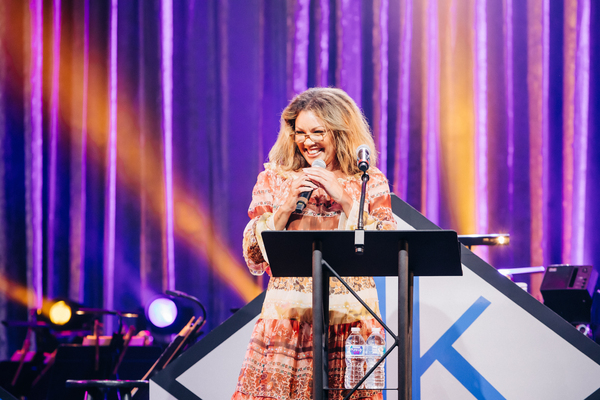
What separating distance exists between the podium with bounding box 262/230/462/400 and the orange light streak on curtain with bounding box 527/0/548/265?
371 cm

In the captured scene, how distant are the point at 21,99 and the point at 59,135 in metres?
0.48

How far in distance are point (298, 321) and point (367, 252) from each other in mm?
299

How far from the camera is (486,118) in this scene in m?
4.82

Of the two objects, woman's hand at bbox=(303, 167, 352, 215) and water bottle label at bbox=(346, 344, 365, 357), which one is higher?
woman's hand at bbox=(303, 167, 352, 215)

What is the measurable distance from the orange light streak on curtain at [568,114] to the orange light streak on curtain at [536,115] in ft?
0.56

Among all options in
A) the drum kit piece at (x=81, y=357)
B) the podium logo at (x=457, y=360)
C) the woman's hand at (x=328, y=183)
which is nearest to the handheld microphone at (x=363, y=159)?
the woman's hand at (x=328, y=183)

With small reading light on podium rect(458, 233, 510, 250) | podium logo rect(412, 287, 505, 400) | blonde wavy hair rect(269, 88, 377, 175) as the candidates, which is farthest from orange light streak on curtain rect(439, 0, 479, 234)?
blonde wavy hair rect(269, 88, 377, 175)

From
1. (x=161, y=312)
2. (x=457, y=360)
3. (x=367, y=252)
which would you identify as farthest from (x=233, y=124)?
(x=367, y=252)

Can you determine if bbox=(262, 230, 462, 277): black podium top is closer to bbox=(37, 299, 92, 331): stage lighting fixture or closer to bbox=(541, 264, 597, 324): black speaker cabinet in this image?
bbox=(541, 264, 597, 324): black speaker cabinet

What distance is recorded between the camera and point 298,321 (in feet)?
4.74

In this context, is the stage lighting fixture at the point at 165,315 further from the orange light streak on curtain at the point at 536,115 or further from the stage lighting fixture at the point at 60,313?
the orange light streak on curtain at the point at 536,115

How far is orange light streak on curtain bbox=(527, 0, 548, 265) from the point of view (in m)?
4.70

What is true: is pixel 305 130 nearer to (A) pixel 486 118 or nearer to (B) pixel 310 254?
(B) pixel 310 254

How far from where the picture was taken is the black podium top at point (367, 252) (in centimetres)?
121
